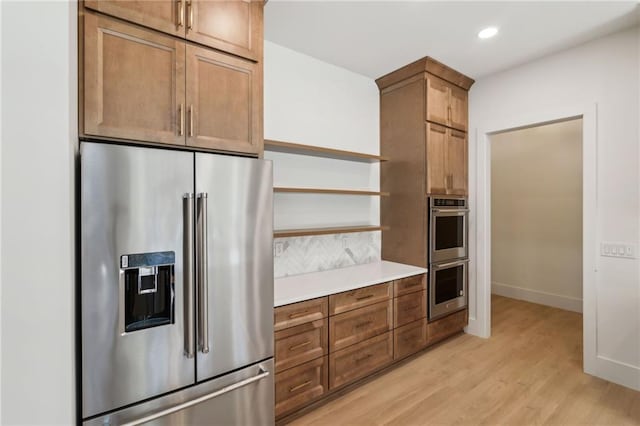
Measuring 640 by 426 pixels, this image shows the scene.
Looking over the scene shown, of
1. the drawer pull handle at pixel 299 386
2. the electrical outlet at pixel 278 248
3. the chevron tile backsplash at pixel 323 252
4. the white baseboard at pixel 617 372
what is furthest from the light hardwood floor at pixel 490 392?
the electrical outlet at pixel 278 248

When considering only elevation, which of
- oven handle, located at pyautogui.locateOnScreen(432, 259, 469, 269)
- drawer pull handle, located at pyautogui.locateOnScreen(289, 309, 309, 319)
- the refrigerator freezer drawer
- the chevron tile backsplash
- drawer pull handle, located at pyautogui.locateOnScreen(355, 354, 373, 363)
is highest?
the chevron tile backsplash

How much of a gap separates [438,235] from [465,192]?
2.40 ft

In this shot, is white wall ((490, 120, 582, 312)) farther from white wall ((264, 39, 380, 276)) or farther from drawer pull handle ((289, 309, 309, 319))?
drawer pull handle ((289, 309, 309, 319))

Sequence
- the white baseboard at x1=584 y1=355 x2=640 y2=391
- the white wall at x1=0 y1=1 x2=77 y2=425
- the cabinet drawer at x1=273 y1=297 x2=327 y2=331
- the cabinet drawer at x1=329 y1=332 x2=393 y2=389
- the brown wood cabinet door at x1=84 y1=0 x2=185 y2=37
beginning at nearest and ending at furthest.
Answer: the white wall at x1=0 y1=1 x2=77 y2=425 → the brown wood cabinet door at x1=84 y1=0 x2=185 y2=37 → the cabinet drawer at x1=273 y1=297 x2=327 y2=331 → the cabinet drawer at x1=329 y1=332 x2=393 y2=389 → the white baseboard at x1=584 y1=355 x2=640 y2=391

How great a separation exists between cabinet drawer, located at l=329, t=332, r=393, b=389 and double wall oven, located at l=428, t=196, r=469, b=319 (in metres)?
0.67

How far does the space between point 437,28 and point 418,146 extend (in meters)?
1.01

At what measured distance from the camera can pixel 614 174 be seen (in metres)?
2.43

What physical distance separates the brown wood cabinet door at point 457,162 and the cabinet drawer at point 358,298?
1357 mm

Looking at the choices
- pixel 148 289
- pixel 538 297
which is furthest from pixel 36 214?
pixel 538 297

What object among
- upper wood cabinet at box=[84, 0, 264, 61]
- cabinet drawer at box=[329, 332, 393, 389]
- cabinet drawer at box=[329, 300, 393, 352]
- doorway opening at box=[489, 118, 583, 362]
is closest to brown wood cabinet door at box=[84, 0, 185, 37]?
upper wood cabinet at box=[84, 0, 264, 61]

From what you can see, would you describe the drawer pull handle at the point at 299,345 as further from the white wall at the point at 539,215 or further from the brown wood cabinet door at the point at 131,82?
the white wall at the point at 539,215

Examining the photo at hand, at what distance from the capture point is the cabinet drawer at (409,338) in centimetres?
264

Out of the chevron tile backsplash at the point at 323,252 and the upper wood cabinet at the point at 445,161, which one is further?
the upper wood cabinet at the point at 445,161

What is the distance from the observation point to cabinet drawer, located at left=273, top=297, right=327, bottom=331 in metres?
1.94
